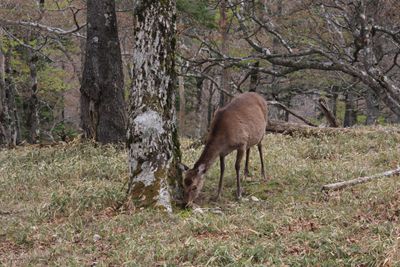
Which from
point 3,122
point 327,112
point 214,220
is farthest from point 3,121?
point 214,220

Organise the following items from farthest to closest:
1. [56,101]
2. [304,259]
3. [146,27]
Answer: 1. [56,101]
2. [146,27]
3. [304,259]

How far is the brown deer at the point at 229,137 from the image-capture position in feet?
23.9

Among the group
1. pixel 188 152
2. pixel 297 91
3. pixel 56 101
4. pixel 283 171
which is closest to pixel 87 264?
pixel 283 171

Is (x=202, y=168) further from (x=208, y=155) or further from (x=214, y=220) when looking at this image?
(x=214, y=220)

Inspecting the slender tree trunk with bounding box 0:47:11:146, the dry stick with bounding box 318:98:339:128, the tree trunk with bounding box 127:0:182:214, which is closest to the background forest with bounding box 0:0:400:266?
the tree trunk with bounding box 127:0:182:214

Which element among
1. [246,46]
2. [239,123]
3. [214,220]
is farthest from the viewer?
[246,46]

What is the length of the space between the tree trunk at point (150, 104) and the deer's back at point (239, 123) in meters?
1.19

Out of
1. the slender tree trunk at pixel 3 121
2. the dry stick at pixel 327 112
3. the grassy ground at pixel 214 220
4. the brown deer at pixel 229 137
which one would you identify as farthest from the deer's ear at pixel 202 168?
the slender tree trunk at pixel 3 121

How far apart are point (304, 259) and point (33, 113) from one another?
57.7ft

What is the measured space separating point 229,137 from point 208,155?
489 mm

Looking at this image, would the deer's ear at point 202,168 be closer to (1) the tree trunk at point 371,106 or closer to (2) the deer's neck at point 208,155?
(2) the deer's neck at point 208,155

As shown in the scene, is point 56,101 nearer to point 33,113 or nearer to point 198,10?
point 33,113

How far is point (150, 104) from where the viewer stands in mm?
6785

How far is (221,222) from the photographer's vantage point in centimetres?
579
